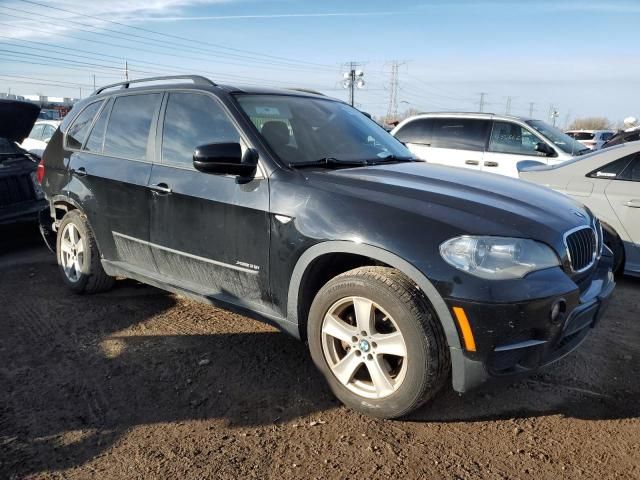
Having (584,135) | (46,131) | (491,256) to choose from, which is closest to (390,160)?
(491,256)

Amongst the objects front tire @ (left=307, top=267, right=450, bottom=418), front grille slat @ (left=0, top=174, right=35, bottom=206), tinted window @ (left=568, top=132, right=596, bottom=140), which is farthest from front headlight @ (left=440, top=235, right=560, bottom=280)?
tinted window @ (left=568, top=132, right=596, bottom=140)

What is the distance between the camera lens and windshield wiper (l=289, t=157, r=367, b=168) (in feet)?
11.3

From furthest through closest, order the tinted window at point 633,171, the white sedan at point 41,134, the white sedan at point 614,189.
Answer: the white sedan at point 41,134
the tinted window at point 633,171
the white sedan at point 614,189

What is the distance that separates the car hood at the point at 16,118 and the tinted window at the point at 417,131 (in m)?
5.62

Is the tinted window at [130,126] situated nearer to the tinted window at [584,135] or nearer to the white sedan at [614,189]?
the white sedan at [614,189]

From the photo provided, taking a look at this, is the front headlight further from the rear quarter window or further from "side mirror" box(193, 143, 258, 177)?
the rear quarter window

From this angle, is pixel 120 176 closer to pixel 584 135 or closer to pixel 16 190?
pixel 16 190

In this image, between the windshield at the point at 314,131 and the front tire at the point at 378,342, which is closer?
the front tire at the point at 378,342

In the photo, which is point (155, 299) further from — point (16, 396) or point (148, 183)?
point (16, 396)

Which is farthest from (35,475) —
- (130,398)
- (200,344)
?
(200,344)

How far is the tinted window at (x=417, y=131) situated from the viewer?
9219 millimetres

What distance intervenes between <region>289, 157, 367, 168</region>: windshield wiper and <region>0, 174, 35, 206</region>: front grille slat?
4375 mm

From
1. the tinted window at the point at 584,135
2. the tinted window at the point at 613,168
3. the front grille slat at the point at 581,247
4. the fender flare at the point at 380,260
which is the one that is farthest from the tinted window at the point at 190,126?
the tinted window at the point at 584,135

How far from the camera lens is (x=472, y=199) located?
303 centimetres
